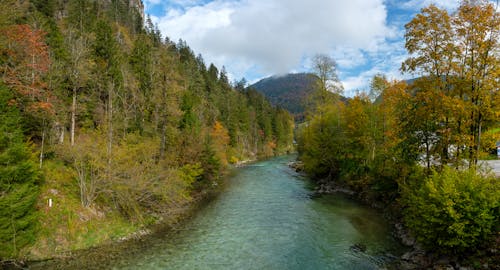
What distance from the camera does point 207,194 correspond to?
101 feet

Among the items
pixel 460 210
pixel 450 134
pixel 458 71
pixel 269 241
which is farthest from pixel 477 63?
pixel 269 241

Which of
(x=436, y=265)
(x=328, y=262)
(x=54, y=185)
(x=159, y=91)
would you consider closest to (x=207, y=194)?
(x=159, y=91)

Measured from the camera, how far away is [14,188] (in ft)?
44.1

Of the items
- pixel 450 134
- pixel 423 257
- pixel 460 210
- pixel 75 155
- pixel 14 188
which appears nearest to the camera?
pixel 460 210

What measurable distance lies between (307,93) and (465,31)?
28495 millimetres

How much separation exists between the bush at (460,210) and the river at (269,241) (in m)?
3.34

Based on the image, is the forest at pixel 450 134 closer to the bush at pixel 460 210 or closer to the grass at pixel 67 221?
the bush at pixel 460 210

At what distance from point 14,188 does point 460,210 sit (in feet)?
66.3

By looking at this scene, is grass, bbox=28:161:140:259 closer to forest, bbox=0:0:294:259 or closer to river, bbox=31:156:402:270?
forest, bbox=0:0:294:259

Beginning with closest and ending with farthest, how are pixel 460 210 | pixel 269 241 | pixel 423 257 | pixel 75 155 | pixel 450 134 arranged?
pixel 460 210
pixel 423 257
pixel 450 134
pixel 269 241
pixel 75 155

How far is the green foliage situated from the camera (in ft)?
42.3

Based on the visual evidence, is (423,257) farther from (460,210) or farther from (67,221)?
(67,221)

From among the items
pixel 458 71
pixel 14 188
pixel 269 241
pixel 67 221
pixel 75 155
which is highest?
pixel 458 71

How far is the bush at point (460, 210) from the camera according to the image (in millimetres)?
A: 11906
